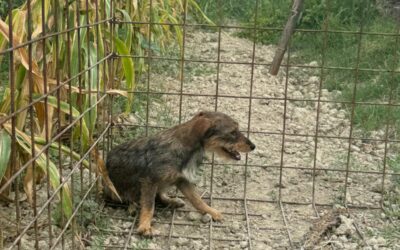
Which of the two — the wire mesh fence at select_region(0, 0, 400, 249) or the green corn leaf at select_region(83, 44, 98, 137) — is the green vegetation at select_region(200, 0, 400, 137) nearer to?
the wire mesh fence at select_region(0, 0, 400, 249)

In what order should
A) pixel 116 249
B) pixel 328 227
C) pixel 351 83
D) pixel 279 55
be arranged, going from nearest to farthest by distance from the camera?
pixel 116 249 → pixel 328 227 → pixel 279 55 → pixel 351 83

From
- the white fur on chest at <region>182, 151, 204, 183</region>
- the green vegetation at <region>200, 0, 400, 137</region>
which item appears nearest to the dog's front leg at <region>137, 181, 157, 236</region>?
the white fur on chest at <region>182, 151, 204, 183</region>

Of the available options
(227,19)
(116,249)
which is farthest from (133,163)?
(227,19)

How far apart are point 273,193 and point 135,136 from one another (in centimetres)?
129

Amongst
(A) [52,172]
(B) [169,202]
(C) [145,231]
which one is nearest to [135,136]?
(B) [169,202]

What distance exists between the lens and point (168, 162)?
407 cm

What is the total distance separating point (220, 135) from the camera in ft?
13.7

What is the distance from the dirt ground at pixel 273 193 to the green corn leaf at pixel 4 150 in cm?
72

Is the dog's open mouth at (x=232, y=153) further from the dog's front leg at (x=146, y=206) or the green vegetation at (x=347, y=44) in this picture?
the green vegetation at (x=347, y=44)

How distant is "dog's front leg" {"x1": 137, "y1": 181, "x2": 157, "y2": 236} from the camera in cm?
389

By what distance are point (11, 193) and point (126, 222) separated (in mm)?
758

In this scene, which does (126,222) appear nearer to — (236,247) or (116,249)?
(116,249)

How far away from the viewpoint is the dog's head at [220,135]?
4113 mm

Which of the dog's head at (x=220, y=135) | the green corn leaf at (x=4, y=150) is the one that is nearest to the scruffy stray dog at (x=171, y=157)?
the dog's head at (x=220, y=135)
